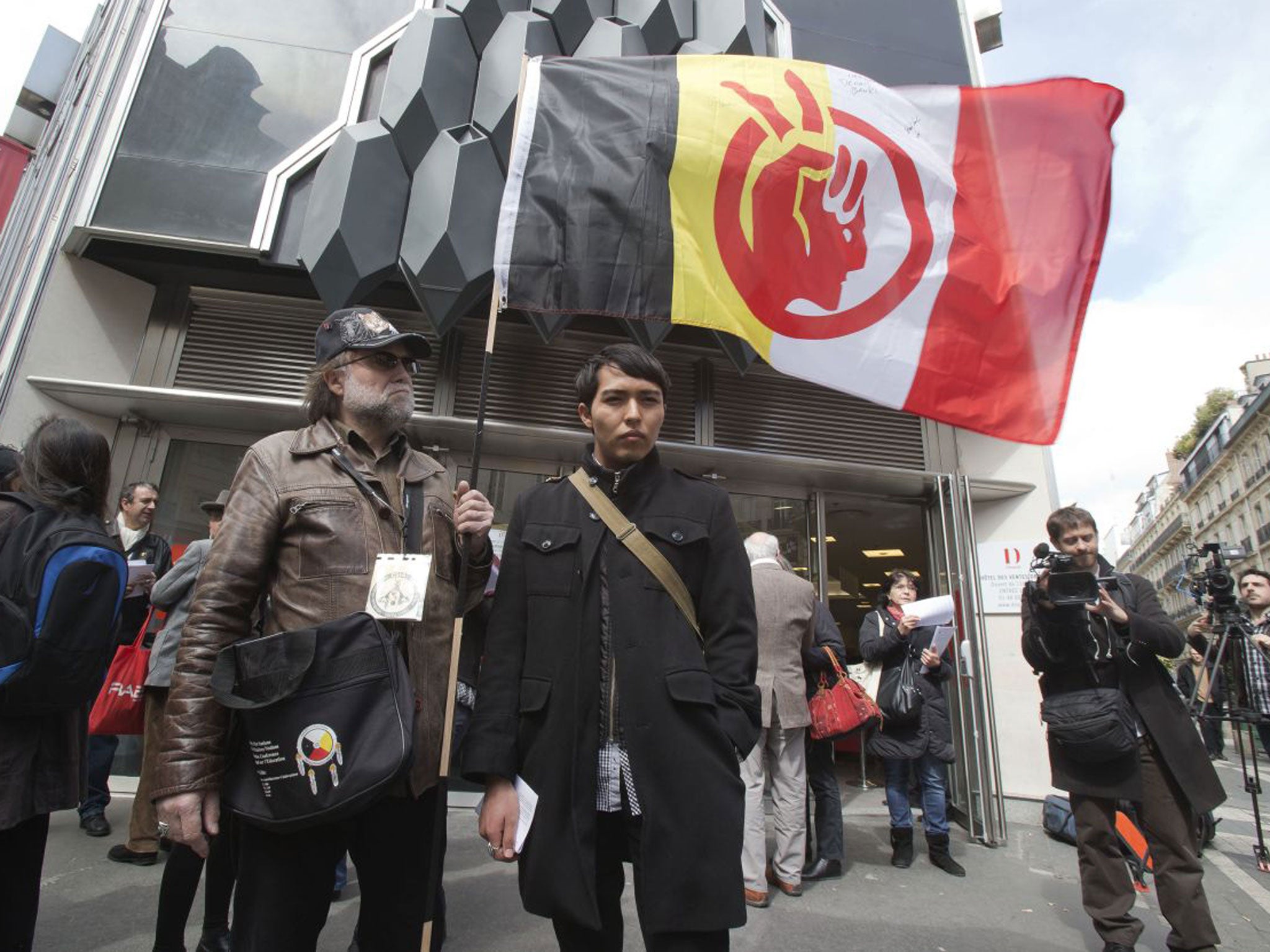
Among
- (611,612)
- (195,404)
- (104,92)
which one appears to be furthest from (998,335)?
(104,92)

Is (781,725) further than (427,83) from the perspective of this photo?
No

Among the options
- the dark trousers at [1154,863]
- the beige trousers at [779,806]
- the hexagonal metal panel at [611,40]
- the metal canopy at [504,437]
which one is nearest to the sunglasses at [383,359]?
the beige trousers at [779,806]

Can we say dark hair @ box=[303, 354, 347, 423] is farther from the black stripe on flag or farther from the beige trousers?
the beige trousers

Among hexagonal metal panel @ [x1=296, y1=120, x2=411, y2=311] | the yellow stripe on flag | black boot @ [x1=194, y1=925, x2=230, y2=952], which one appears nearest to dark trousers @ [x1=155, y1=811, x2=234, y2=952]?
black boot @ [x1=194, y1=925, x2=230, y2=952]

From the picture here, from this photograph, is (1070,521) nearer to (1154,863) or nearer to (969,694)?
(1154,863)

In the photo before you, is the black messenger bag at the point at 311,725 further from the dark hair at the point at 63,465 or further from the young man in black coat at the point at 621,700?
the dark hair at the point at 63,465

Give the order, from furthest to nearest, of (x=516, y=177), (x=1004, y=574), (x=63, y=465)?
(x=1004, y=574)
(x=516, y=177)
(x=63, y=465)

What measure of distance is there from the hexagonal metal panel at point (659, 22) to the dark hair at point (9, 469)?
6284 millimetres

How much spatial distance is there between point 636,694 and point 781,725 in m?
3.15

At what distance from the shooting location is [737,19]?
22.7ft

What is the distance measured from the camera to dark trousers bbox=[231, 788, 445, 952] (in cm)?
167

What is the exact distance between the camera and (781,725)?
177 inches

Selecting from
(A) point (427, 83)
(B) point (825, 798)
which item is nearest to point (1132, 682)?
(B) point (825, 798)

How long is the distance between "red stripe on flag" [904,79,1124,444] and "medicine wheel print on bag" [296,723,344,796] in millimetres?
3283
